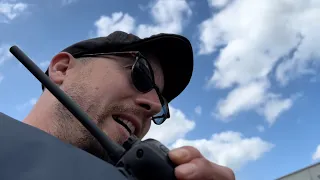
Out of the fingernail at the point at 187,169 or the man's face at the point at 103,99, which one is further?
the man's face at the point at 103,99

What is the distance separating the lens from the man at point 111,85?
1847mm

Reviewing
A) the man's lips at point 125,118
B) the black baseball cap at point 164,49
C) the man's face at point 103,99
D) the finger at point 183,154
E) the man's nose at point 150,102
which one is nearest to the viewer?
the finger at point 183,154

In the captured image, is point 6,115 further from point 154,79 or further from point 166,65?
point 166,65

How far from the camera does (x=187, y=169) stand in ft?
3.30

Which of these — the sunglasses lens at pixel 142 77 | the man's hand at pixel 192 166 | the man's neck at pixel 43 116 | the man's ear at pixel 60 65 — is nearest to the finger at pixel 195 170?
the man's hand at pixel 192 166

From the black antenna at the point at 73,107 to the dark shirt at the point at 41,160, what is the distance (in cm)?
13

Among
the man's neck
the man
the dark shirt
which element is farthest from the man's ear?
the dark shirt

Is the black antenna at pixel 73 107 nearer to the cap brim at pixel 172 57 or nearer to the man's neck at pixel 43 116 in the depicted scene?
the man's neck at pixel 43 116

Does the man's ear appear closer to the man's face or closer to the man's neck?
the man's face

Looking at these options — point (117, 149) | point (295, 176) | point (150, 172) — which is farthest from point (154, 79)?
point (295, 176)

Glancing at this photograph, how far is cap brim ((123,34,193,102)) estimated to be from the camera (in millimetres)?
2344

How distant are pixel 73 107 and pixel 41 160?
1.02ft

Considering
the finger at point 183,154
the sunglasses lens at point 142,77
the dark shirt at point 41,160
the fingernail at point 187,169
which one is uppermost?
the sunglasses lens at point 142,77

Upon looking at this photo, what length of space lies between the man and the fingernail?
83cm
